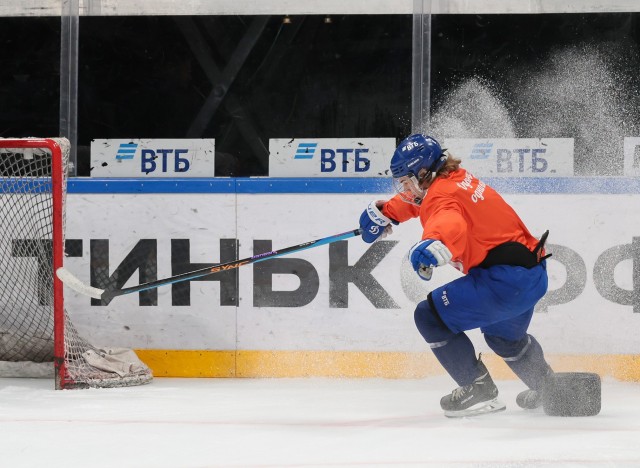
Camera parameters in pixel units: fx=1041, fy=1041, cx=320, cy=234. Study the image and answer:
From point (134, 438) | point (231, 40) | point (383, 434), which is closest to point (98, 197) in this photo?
point (231, 40)

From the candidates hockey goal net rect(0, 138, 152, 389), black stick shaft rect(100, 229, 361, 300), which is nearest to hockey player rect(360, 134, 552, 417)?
black stick shaft rect(100, 229, 361, 300)

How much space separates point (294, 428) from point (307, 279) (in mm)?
1420

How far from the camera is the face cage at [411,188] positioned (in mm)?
3906

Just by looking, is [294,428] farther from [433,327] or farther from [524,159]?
[524,159]

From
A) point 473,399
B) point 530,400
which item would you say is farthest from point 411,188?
point 530,400

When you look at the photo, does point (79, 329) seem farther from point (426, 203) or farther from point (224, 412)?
point (426, 203)

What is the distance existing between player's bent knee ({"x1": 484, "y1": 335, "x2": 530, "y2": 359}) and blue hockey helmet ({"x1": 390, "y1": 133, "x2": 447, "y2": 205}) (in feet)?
2.14

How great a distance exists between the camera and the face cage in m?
3.91

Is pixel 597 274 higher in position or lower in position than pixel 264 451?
higher

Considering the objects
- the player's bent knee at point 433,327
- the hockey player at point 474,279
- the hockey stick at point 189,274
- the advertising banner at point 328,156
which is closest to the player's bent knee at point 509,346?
the hockey player at point 474,279

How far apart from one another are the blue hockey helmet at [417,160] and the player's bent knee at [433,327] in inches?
18.5

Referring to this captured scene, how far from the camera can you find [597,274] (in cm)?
495

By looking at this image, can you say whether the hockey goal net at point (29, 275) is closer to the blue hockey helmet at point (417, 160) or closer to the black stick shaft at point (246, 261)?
the black stick shaft at point (246, 261)

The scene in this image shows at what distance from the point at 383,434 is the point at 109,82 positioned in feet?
9.12
